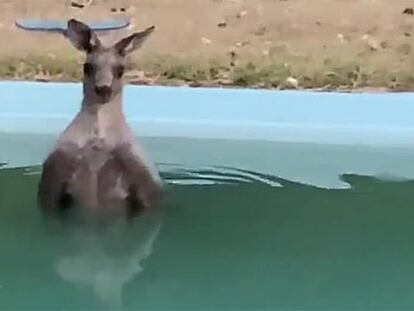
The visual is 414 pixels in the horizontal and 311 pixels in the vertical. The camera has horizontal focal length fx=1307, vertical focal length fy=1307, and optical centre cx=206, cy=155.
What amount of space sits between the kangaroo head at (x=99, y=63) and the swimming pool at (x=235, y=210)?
0.38 meters

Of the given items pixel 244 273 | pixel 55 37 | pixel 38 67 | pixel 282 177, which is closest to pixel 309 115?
pixel 282 177

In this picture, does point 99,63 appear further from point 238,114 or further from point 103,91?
point 238,114

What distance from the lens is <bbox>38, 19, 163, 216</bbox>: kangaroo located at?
11.2 ft

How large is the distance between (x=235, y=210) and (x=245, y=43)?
266 centimetres

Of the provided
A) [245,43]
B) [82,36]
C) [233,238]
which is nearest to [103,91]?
[82,36]

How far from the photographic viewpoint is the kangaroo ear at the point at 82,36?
134 inches

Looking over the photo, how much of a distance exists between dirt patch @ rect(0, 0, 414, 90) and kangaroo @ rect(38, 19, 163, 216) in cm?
209

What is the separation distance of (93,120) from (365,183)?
3.30 feet

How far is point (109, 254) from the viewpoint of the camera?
3406 mm

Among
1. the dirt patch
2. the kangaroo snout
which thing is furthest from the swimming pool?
the dirt patch

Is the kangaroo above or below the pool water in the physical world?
above

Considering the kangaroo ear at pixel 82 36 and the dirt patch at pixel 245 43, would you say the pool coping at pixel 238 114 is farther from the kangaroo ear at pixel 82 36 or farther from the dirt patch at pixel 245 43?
the kangaroo ear at pixel 82 36

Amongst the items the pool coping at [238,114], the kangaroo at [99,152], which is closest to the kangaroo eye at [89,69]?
the kangaroo at [99,152]

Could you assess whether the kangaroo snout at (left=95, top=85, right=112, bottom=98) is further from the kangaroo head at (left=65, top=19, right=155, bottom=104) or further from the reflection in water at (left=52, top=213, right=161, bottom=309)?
the reflection in water at (left=52, top=213, right=161, bottom=309)
